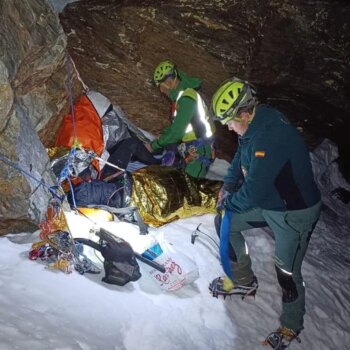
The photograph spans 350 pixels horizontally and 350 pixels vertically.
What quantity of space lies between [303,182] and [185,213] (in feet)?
8.74

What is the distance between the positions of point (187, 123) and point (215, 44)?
6.77 feet

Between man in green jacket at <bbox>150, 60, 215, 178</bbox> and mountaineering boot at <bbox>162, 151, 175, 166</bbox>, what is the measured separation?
24 centimetres

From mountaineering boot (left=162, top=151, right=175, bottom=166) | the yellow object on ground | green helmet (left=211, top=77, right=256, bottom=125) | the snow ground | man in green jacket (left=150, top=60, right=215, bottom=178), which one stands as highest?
green helmet (left=211, top=77, right=256, bottom=125)

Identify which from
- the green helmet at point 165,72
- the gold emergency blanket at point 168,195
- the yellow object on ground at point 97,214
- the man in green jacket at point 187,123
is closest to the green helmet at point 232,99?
the yellow object on ground at point 97,214

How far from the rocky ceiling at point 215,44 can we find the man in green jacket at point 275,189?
12.3 ft

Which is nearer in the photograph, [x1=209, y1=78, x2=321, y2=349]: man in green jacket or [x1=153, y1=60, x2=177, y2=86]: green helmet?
[x1=209, y1=78, x2=321, y2=349]: man in green jacket

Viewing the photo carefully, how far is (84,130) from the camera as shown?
6.07 metres

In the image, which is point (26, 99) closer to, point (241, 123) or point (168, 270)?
point (168, 270)

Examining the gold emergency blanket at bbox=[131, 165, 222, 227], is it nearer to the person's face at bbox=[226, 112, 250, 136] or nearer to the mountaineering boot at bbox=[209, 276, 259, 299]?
the mountaineering boot at bbox=[209, 276, 259, 299]

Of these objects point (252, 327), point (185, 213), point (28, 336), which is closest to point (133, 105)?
point (185, 213)

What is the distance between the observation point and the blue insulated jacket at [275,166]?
10.3 ft

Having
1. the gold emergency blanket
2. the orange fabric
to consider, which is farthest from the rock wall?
the gold emergency blanket

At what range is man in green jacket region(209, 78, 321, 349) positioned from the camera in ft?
10.3

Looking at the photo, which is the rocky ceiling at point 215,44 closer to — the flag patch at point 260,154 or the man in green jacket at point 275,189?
the man in green jacket at point 275,189
